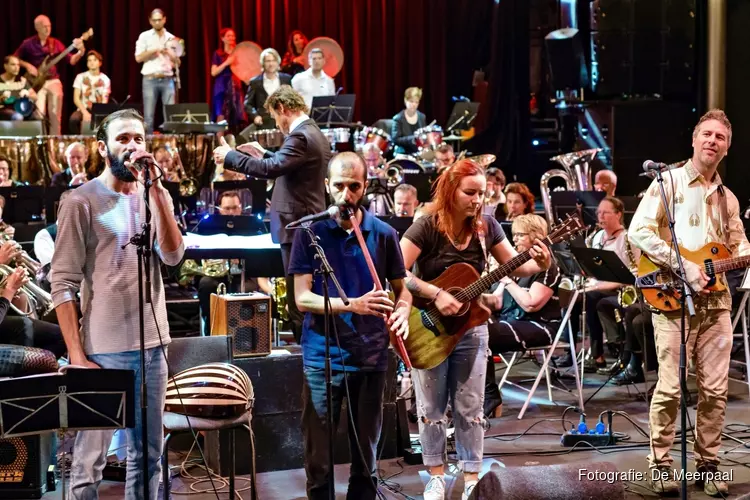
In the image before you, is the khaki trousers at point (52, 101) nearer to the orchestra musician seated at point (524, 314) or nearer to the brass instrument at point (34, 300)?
the brass instrument at point (34, 300)

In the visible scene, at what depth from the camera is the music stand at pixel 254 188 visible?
10648 mm

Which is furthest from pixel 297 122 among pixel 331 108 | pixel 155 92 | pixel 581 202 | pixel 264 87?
pixel 155 92

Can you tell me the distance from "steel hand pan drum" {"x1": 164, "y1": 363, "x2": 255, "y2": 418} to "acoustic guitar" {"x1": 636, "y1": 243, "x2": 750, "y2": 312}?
2206 millimetres

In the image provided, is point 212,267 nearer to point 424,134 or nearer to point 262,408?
point 262,408

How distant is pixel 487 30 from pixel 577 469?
51.3 feet

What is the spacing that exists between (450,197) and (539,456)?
6.83 feet

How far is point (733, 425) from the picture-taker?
6969 millimetres

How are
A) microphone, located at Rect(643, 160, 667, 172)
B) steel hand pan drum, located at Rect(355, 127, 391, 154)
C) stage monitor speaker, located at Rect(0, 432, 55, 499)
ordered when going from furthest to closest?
steel hand pan drum, located at Rect(355, 127, 391, 154), stage monitor speaker, located at Rect(0, 432, 55, 499), microphone, located at Rect(643, 160, 667, 172)

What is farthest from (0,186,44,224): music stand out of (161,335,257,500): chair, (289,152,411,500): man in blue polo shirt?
(289,152,411,500): man in blue polo shirt

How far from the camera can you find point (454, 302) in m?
4.97

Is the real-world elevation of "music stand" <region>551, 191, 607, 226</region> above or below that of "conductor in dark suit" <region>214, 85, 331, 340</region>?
below

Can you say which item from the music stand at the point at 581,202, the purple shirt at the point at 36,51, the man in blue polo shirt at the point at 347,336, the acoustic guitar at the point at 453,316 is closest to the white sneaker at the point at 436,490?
the acoustic guitar at the point at 453,316

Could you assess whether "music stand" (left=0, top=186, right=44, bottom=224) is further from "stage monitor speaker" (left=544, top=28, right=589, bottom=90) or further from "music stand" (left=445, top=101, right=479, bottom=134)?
"stage monitor speaker" (left=544, top=28, right=589, bottom=90)

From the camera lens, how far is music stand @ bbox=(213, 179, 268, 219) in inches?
419
